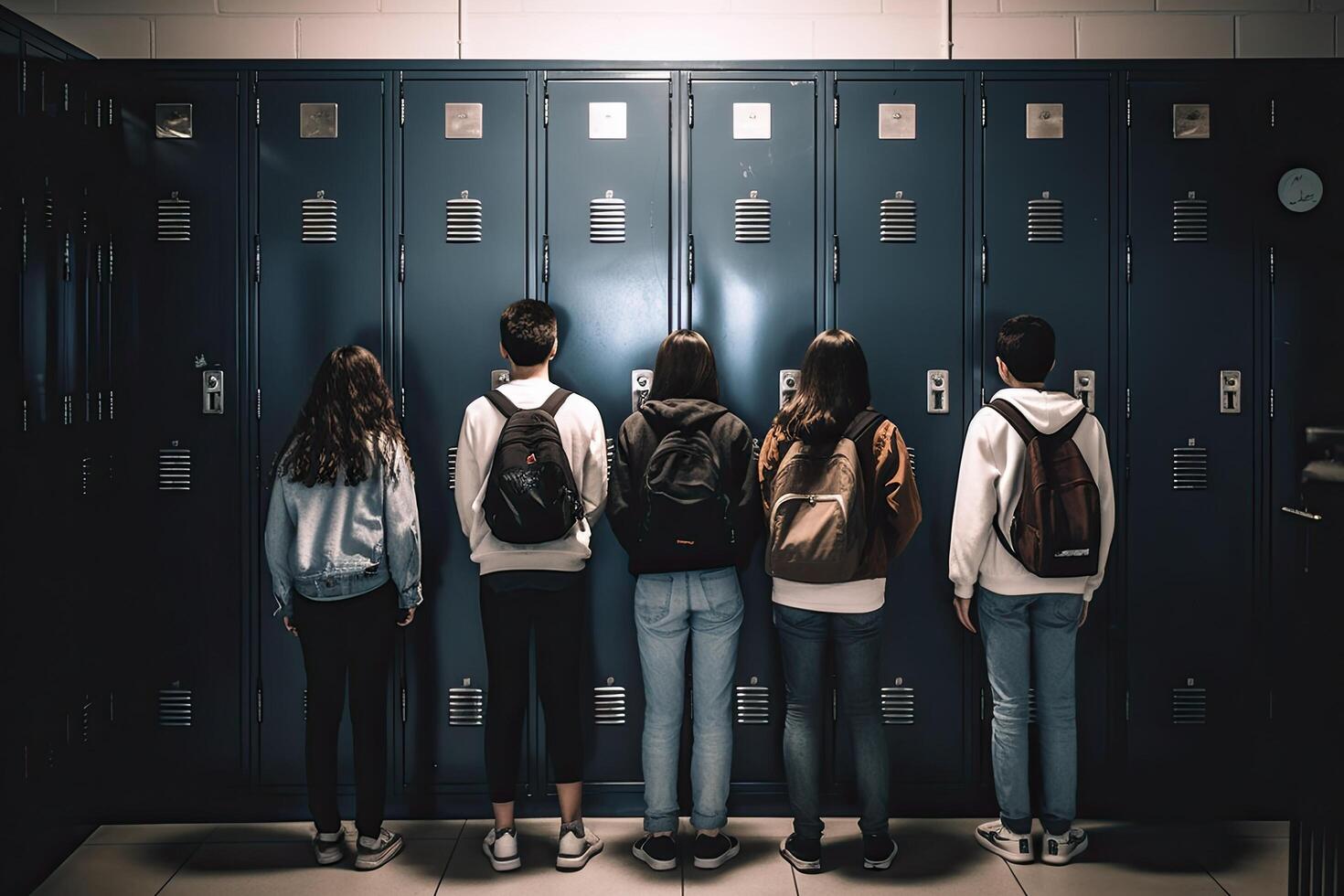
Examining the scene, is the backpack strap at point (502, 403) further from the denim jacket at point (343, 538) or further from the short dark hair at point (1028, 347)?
the short dark hair at point (1028, 347)

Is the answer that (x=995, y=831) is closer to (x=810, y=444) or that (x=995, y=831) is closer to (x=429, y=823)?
(x=810, y=444)

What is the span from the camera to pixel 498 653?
2832mm

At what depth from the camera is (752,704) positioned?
3.28 m

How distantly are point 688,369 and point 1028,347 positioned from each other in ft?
3.42

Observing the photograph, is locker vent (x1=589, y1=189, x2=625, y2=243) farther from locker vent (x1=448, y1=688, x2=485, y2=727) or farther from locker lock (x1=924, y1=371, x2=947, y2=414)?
locker vent (x1=448, y1=688, x2=485, y2=727)

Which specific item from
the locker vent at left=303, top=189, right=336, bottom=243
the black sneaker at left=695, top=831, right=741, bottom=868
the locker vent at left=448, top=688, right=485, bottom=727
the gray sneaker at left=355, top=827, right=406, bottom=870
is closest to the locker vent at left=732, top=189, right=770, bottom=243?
the locker vent at left=303, top=189, right=336, bottom=243

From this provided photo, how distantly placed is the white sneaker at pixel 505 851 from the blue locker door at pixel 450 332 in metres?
0.40

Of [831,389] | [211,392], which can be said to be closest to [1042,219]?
[831,389]

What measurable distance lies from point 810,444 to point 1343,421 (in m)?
1.96

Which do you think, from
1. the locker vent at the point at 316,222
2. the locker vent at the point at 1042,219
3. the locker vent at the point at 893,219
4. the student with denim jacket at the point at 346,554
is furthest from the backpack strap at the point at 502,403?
the locker vent at the point at 1042,219

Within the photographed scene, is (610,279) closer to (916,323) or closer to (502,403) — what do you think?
(502,403)

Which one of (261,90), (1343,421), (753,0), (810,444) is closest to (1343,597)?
(810,444)

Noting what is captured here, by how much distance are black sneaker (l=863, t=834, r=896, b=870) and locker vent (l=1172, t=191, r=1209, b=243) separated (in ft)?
7.35

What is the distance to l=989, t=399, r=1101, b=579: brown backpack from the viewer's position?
2770 millimetres
